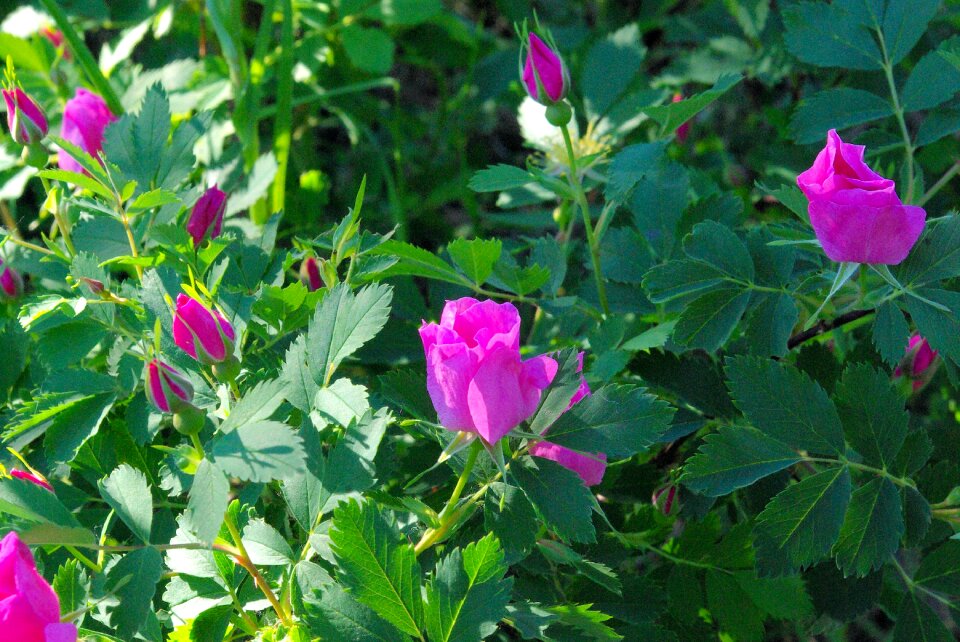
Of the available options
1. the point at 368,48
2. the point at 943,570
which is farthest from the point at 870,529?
the point at 368,48

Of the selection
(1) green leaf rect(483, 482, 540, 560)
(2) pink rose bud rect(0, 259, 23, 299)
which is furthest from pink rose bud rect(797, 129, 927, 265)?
(2) pink rose bud rect(0, 259, 23, 299)

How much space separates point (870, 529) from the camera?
86 cm

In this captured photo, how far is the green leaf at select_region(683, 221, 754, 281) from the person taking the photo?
0.94 metres

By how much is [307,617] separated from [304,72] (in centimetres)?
128

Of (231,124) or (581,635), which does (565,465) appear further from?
(231,124)

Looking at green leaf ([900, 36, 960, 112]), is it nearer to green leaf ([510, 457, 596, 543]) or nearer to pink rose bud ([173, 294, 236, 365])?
green leaf ([510, 457, 596, 543])

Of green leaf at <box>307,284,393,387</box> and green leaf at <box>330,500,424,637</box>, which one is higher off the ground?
green leaf at <box>307,284,393,387</box>

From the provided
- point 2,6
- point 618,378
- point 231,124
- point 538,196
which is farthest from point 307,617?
point 2,6

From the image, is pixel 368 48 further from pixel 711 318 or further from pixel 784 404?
pixel 784 404

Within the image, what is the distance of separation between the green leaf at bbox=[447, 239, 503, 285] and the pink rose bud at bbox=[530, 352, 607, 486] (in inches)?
7.7

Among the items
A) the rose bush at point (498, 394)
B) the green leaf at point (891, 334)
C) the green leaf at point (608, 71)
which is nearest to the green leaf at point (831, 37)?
the rose bush at point (498, 394)

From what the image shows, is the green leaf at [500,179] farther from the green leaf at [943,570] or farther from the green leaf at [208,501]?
the green leaf at [943,570]

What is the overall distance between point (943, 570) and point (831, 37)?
0.69 meters

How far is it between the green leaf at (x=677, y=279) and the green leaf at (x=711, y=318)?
0.5 inches
